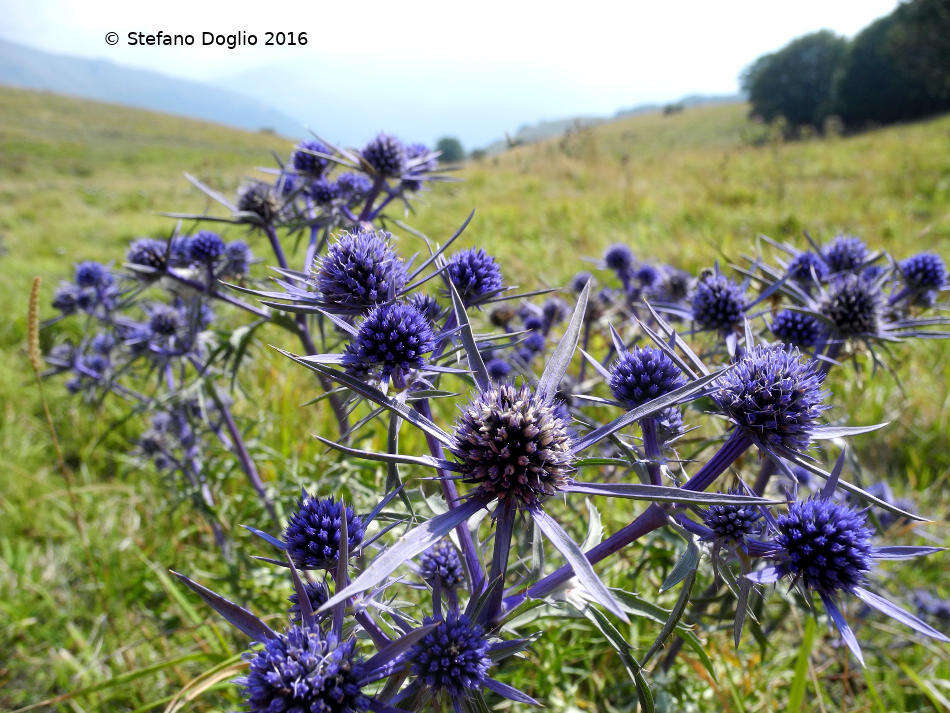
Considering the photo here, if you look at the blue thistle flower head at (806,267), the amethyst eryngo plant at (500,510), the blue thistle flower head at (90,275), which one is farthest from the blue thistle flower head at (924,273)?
the blue thistle flower head at (90,275)

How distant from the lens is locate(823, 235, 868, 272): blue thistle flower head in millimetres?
2049

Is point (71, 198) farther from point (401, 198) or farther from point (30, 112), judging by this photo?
point (30, 112)

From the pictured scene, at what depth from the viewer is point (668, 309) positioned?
1.94 metres

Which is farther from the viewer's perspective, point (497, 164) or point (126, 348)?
point (497, 164)

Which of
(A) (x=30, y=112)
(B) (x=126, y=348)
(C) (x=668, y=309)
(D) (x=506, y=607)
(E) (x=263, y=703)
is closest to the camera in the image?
(E) (x=263, y=703)

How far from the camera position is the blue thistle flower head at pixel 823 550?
995 mm

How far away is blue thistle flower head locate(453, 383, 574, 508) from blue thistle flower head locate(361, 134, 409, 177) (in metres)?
1.33

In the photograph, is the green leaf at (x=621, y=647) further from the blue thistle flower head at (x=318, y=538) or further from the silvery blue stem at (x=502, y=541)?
the blue thistle flower head at (x=318, y=538)

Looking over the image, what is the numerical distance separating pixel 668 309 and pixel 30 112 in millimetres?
Result: 71278

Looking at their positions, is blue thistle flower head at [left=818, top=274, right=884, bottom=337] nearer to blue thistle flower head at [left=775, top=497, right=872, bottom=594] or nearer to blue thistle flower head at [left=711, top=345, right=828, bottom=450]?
blue thistle flower head at [left=711, top=345, right=828, bottom=450]

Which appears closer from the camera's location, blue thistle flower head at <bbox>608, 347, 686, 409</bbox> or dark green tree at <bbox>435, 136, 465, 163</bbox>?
blue thistle flower head at <bbox>608, 347, 686, 409</bbox>

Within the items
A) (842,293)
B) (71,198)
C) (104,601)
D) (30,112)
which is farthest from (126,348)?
(30,112)

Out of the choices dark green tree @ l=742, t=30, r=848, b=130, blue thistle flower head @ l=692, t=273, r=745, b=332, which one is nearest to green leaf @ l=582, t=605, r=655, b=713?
blue thistle flower head @ l=692, t=273, r=745, b=332

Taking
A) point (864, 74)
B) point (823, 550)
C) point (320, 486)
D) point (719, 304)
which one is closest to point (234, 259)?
point (320, 486)
